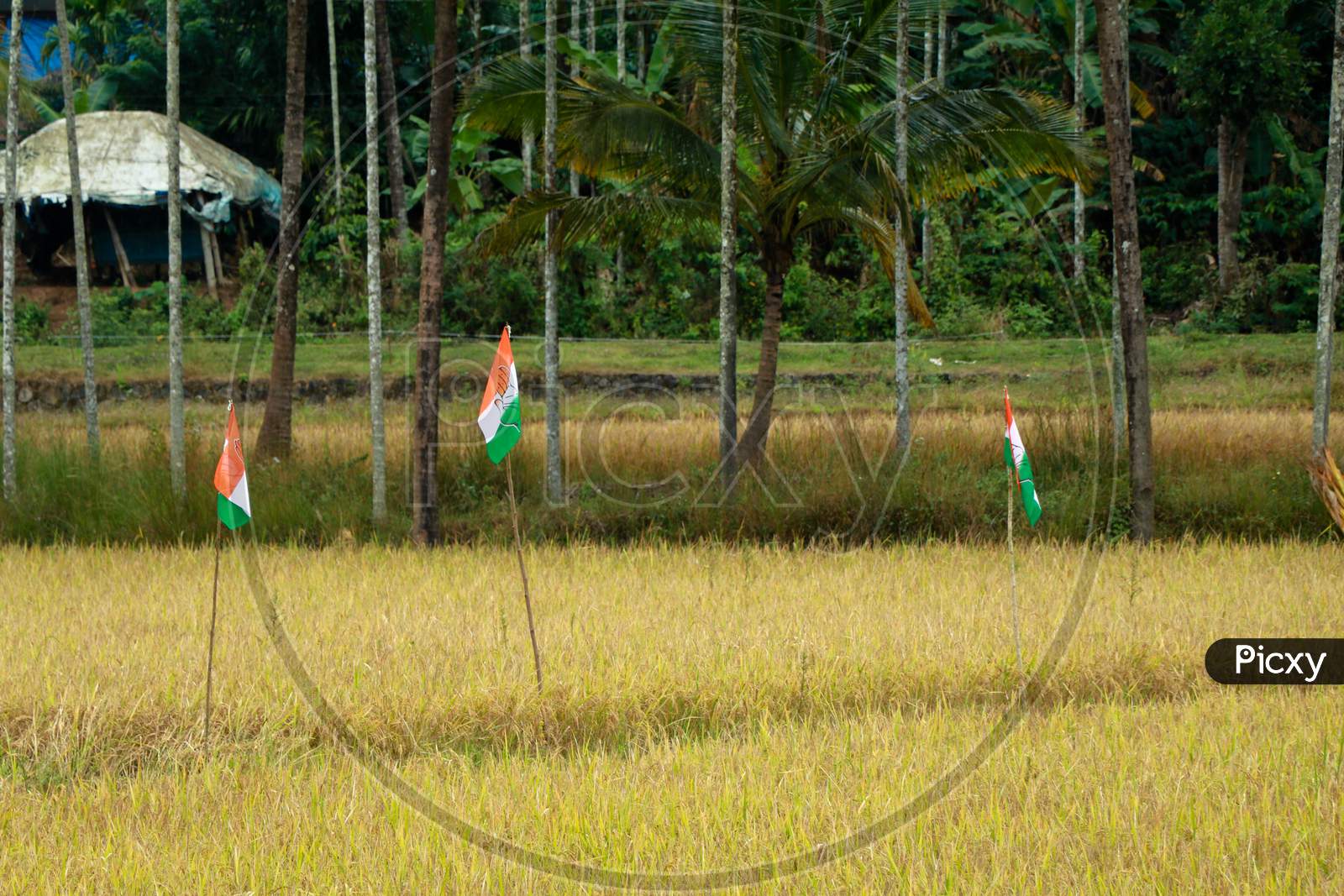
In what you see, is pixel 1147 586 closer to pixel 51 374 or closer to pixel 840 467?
pixel 840 467

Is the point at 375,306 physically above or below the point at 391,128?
below

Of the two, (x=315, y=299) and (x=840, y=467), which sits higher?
(x=315, y=299)

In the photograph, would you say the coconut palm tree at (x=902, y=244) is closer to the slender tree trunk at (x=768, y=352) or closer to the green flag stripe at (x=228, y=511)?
the slender tree trunk at (x=768, y=352)

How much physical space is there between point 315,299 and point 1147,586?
16982 mm

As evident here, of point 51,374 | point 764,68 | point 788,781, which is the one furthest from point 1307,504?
point 51,374

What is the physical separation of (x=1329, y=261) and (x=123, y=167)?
70.6ft

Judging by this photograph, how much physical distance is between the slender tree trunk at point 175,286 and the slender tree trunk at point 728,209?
5.20 meters

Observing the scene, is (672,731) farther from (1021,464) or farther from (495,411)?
(1021,464)

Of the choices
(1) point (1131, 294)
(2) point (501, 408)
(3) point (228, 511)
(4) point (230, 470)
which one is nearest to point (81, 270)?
(3) point (228, 511)

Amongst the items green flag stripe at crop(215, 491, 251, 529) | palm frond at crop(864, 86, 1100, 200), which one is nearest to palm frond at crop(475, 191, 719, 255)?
palm frond at crop(864, 86, 1100, 200)

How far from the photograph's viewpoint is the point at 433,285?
41.4 feet

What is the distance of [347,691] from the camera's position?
24.2 ft

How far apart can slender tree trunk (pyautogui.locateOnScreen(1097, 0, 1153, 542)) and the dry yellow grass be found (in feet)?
5.16

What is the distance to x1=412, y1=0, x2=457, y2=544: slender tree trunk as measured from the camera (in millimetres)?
12523
